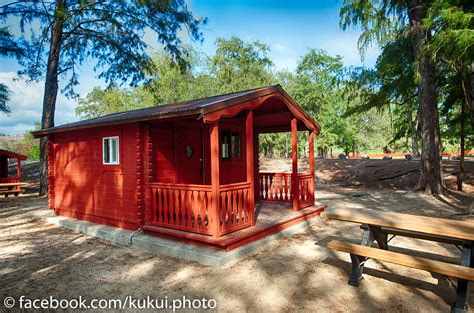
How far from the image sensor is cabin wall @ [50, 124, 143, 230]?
19.2 ft

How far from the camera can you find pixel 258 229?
5188 mm

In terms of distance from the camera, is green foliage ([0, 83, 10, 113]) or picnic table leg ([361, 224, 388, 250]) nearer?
picnic table leg ([361, 224, 388, 250])

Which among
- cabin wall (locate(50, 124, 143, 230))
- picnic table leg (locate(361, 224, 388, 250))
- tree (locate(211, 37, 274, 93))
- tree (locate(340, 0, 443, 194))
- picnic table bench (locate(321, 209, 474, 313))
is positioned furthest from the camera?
tree (locate(211, 37, 274, 93))

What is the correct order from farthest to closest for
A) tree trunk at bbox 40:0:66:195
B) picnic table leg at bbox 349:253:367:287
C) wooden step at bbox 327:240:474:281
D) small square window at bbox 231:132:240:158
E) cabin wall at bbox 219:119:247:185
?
tree trunk at bbox 40:0:66:195, small square window at bbox 231:132:240:158, cabin wall at bbox 219:119:247:185, picnic table leg at bbox 349:253:367:287, wooden step at bbox 327:240:474:281

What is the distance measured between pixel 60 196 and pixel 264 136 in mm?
27696

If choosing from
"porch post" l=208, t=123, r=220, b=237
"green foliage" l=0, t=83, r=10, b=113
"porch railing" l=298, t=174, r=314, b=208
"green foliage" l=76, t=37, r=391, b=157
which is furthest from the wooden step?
"green foliage" l=76, t=37, r=391, b=157

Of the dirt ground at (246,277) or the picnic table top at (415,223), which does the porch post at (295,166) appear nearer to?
the dirt ground at (246,277)

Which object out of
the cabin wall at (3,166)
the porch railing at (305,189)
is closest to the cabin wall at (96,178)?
the porch railing at (305,189)

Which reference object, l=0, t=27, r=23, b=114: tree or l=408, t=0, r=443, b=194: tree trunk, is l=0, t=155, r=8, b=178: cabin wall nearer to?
l=0, t=27, r=23, b=114: tree

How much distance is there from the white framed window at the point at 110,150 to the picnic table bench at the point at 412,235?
15.2ft

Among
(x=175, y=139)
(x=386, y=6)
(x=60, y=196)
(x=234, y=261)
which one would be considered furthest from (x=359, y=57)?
(x=60, y=196)

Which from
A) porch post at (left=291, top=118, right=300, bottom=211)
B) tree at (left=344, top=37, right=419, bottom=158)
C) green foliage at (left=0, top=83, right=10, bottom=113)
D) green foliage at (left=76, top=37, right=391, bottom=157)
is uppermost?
green foliage at (left=76, top=37, right=391, bottom=157)

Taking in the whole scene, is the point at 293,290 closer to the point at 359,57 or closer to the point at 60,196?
the point at 60,196

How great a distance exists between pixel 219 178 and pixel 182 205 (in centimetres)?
81
